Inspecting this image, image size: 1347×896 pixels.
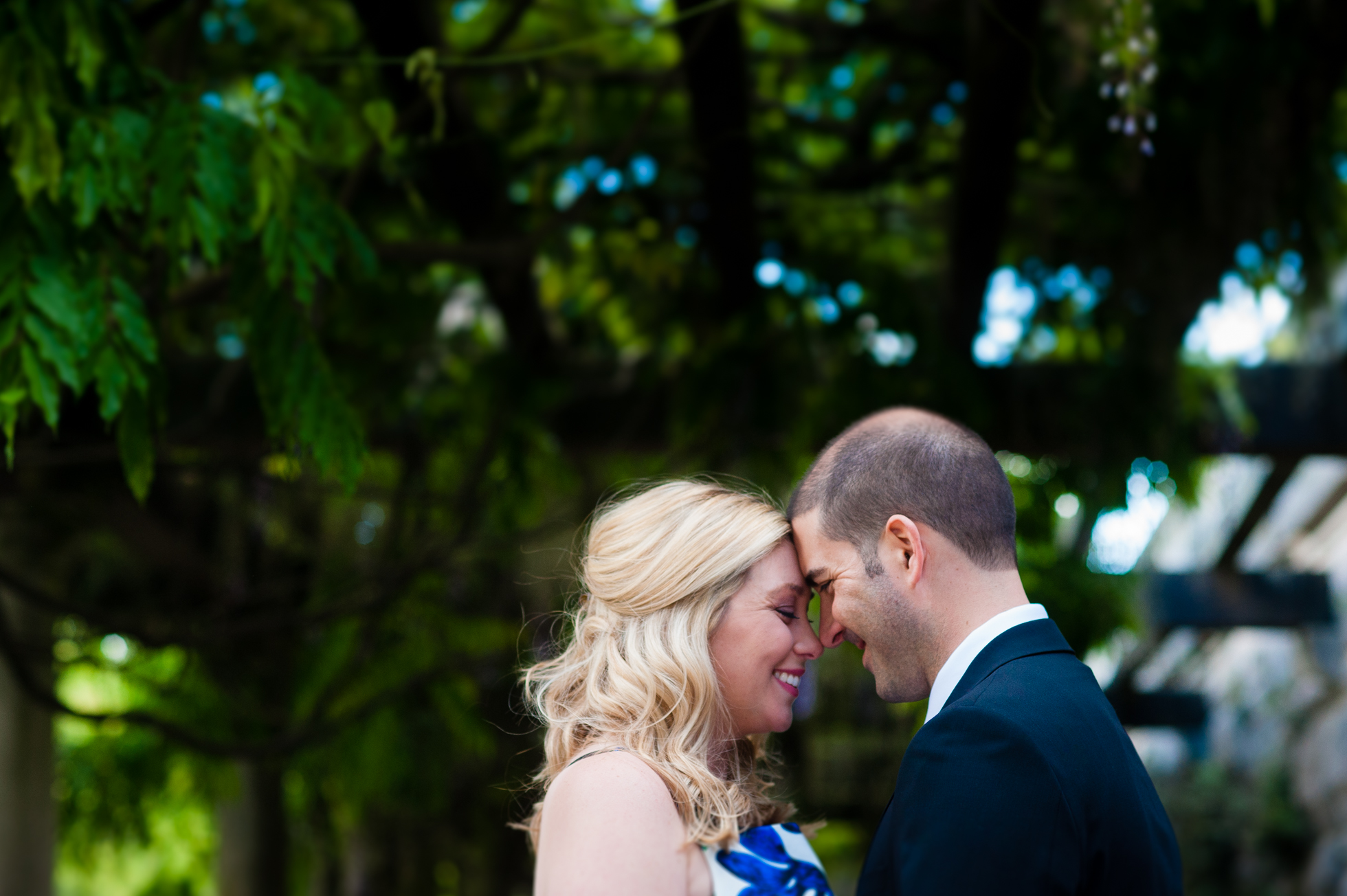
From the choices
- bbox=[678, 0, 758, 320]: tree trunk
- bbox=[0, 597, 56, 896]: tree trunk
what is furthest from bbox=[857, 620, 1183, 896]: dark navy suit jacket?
bbox=[0, 597, 56, 896]: tree trunk

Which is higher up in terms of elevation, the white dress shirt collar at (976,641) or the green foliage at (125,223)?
the green foliage at (125,223)

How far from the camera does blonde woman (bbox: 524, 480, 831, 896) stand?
161 centimetres

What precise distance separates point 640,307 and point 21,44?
2.92 m

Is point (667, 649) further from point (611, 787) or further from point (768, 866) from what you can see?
point (768, 866)

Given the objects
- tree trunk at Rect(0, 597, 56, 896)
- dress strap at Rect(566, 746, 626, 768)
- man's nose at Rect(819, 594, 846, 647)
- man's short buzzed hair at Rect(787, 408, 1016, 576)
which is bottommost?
tree trunk at Rect(0, 597, 56, 896)

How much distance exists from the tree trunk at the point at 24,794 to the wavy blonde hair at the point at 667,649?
10.7 ft

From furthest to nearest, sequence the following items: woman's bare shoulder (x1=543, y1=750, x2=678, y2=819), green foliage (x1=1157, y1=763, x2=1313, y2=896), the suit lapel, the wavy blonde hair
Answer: green foliage (x1=1157, y1=763, x2=1313, y2=896), the wavy blonde hair, woman's bare shoulder (x1=543, y1=750, x2=678, y2=819), the suit lapel

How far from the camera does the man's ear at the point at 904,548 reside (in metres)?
1.55

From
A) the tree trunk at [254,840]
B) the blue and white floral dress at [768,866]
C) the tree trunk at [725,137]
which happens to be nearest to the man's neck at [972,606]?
the blue and white floral dress at [768,866]

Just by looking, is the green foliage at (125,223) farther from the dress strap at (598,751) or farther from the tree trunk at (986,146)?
the tree trunk at (986,146)

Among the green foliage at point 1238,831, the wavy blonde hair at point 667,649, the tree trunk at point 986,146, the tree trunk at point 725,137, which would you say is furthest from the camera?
the green foliage at point 1238,831

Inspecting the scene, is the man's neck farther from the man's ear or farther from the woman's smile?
the woman's smile

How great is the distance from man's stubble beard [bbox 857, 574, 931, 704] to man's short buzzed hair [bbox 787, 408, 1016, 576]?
0.04 meters

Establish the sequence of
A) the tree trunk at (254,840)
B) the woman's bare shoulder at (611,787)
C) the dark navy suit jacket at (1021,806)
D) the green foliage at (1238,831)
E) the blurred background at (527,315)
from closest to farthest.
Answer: the dark navy suit jacket at (1021,806), the woman's bare shoulder at (611,787), the blurred background at (527,315), the tree trunk at (254,840), the green foliage at (1238,831)
